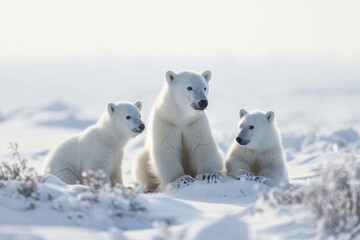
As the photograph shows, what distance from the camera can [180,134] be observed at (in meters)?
5.51

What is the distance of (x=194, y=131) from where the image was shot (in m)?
5.48

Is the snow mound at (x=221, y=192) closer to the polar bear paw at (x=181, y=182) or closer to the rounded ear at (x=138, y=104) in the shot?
the polar bear paw at (x=181, y=182)

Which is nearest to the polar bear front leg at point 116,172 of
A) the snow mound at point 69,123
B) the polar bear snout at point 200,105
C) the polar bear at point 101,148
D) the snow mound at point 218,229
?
the polar bear at point 101,148

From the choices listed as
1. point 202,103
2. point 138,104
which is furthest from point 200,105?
point 138,104

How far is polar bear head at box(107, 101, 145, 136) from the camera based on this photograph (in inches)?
226

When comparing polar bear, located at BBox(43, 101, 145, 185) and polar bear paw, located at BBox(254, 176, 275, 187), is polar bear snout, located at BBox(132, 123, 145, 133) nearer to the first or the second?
polar bear, located at BBox(43, 101, 145, 185)

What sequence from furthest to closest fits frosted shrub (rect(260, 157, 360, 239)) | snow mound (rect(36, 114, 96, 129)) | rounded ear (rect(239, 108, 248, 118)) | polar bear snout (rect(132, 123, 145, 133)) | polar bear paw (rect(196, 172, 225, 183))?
snow mound (rect(36, 114, 96, 129))
rounded ear (rect(239, 108, 248, 118))
polar bear snout (rect(132, 123, 145, 133))
polar bear paw (rect(196, 172, 225, 183))
frosted shrub (rect(260, 157, 360, 239))

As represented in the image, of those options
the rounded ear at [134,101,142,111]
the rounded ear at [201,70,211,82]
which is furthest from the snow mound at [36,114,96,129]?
the rounded ear at [201,70,211,82]

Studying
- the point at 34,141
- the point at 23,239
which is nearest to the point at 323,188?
the point at 23,239

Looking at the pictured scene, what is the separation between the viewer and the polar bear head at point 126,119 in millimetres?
5742

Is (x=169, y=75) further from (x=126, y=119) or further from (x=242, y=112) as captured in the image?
(x=242, y=112)

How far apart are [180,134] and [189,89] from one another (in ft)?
1.64

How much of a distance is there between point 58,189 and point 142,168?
9.03 ft

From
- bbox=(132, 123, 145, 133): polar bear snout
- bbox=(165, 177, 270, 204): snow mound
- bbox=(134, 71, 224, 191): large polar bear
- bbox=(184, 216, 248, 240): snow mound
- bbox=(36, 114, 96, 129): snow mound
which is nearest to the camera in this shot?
bbox=(184, 216, 248, 240): snow mound
